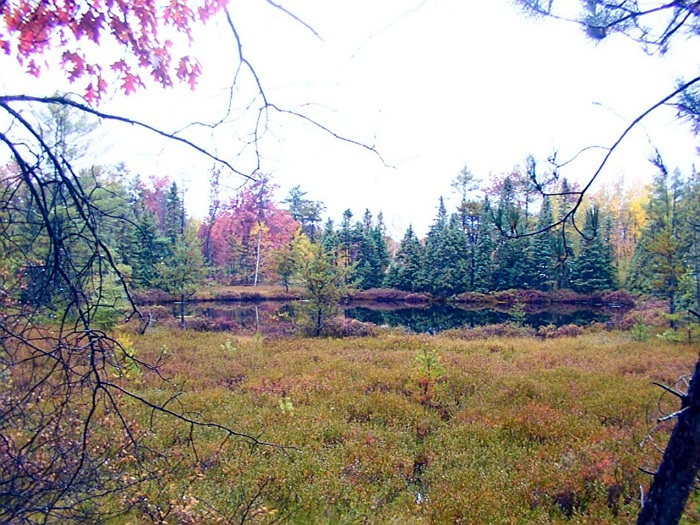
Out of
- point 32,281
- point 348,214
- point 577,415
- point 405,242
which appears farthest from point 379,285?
point 32,281

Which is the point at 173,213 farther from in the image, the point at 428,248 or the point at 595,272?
the point at 595,272

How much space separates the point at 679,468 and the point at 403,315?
27269mm

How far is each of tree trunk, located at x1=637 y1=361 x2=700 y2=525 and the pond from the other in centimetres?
1724

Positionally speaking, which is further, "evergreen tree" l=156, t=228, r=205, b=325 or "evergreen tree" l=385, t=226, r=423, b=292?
"evergreen tree" l=385, t=226, r=423, b=292

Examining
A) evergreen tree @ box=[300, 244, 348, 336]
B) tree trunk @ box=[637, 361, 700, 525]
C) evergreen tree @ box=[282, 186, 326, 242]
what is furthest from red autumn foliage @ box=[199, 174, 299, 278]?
tree trunk @ box=[637, 361, 700, 525]

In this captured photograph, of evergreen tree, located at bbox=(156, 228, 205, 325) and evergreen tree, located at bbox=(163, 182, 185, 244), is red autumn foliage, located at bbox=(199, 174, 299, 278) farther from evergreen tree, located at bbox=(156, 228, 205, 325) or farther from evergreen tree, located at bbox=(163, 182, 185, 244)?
evergreen tree, located at bbox=(156, 228, 205, 325)

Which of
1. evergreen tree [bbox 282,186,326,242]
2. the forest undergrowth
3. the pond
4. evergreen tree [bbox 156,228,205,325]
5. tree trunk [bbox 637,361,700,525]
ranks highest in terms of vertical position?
evergreen tree [bbox 282,186,326,242]

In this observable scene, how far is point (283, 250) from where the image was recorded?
113 ft

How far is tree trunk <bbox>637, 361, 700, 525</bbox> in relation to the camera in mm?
1879

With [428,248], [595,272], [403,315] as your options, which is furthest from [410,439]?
[428,248]

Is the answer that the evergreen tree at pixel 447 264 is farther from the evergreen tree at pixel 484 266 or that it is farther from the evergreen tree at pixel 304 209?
the evergreen tree at pixel 304 209

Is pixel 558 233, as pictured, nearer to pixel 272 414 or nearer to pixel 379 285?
pixel 272 414

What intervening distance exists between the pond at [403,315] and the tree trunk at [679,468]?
56.6ft

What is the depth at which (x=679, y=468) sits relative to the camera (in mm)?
1906
